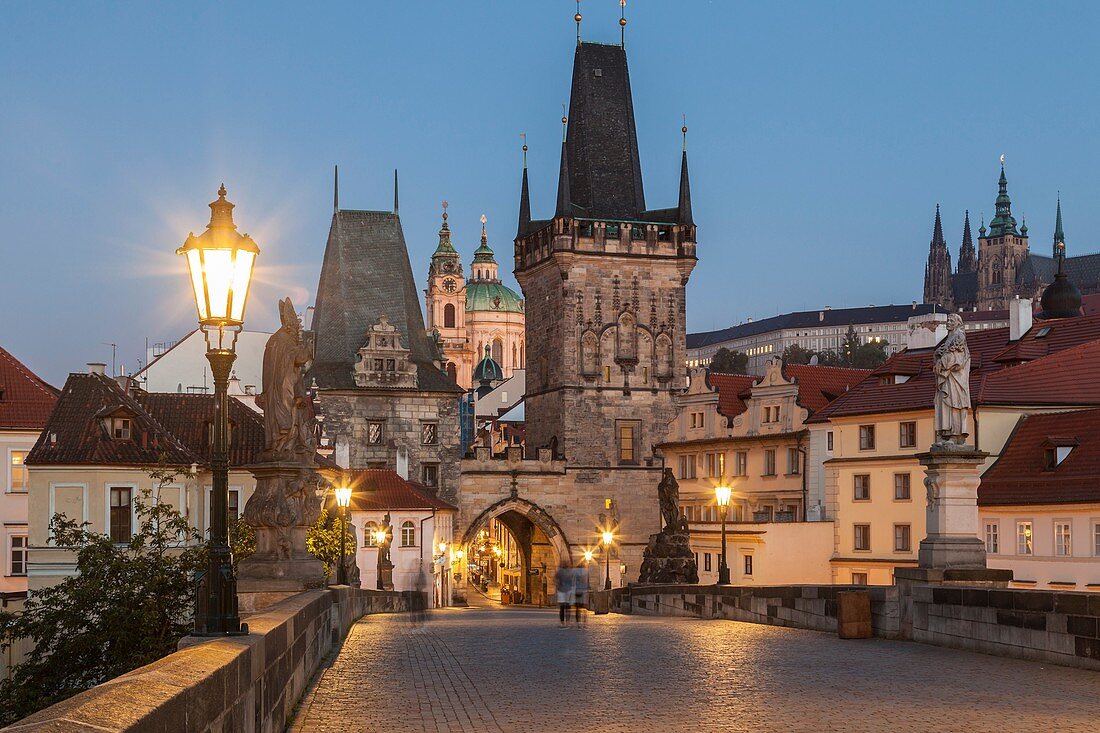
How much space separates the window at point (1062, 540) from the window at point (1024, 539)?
0.94m

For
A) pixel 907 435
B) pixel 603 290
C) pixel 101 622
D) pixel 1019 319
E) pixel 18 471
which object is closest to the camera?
pixel 101 622

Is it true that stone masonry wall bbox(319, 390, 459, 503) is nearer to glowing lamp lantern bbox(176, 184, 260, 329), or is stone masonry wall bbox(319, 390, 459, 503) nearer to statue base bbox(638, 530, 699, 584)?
statue base bbox(638, 530, 699, 584)

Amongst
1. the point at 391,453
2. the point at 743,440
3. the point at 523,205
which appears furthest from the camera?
the point at 523,205

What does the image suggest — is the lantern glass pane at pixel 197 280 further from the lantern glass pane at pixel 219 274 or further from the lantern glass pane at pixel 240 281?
the lantern glass pane at pixel 240 281

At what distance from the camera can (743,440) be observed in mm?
68562

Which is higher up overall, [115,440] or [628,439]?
[628,439]

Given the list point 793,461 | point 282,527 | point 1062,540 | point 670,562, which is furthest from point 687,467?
point 282,527

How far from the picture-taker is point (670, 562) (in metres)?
38.8

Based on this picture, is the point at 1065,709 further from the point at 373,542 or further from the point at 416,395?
the point at 416,395

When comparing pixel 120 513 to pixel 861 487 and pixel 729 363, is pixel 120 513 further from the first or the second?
pixel 729 363

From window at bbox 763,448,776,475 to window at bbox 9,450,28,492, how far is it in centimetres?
3054

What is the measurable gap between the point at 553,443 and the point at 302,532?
6015cm

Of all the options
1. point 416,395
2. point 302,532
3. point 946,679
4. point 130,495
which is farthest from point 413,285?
point 946,679

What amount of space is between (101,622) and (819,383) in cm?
5002
